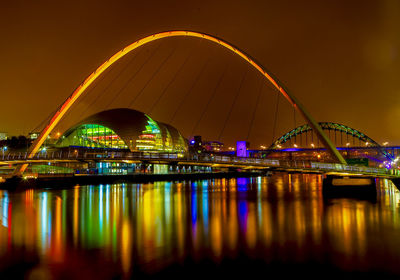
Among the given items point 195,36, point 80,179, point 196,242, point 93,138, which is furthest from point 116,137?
point 196,242

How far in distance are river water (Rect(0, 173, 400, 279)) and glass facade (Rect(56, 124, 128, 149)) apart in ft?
193

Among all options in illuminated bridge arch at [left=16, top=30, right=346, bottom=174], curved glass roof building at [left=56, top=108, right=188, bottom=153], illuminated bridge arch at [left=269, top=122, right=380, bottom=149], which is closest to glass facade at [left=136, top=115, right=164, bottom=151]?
curved glass roof building at [left=56, top=108, right=188, bottom=153]

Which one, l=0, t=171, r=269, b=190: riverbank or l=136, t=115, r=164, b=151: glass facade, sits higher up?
l=136, t=115, r=164, b=151: glass facade

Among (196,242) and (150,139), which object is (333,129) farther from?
(196,242)

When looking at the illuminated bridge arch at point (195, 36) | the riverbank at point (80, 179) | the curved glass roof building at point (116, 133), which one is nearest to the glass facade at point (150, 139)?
the curved glass roof building at point (116, 133)

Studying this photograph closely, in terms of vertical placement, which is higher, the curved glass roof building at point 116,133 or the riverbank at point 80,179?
the curved glass roof building at point 116,133

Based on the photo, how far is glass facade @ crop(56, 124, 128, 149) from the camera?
8881cm

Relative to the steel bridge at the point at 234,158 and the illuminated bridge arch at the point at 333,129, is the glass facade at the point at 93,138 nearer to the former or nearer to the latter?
the steel bridge at the point at 234,158

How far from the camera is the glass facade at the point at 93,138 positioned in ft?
291

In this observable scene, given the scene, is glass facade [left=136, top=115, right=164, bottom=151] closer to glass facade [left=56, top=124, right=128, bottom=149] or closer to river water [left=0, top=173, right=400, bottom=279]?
glass facade [left=56, top=124, right=128, bottom=149]

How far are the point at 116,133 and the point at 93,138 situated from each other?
5.85 meters

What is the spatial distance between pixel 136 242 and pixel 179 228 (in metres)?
4.50

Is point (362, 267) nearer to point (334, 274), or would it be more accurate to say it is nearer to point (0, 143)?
point (334, 274)

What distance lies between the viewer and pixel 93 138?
9012 cm
